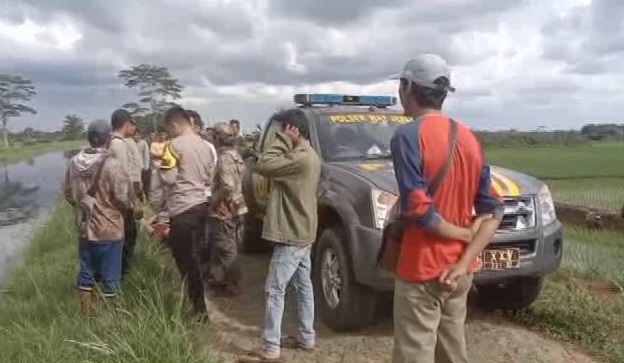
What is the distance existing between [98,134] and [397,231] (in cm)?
298

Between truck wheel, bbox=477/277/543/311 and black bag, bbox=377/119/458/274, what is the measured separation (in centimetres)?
260

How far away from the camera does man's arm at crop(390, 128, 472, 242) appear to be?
2.68 m

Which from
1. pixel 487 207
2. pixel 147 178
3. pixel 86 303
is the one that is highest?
pixel 487 207

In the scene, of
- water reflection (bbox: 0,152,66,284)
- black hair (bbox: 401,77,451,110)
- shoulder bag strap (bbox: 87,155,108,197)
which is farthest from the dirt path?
water reflection (bbox: 0,152,66,284)

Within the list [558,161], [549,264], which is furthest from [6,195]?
[558,161]

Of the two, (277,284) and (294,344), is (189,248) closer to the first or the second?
(277,284)

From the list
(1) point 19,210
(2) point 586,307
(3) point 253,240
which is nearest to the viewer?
(2) point 586,307

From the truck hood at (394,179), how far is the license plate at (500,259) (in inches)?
16.1

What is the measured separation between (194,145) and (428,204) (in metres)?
2.77

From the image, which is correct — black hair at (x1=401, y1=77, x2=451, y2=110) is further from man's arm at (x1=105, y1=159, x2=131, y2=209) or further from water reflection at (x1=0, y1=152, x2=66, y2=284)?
water reflection at (x1=0, y1=152, x2=66, y2=284)

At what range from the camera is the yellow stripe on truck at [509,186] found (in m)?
4.88

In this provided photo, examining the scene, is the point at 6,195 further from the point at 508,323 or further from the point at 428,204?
the point at 428,204

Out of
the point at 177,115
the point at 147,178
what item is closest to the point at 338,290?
the point at 177,115

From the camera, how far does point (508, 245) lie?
4770mm
